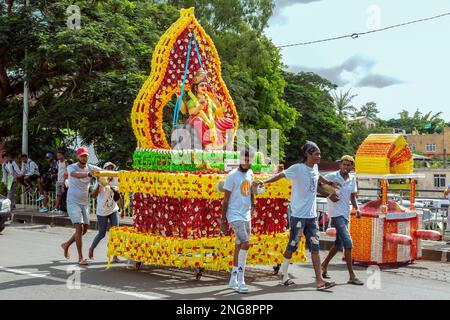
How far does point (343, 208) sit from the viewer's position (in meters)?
9.05

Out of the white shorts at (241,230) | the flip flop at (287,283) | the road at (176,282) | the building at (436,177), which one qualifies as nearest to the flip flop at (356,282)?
the road at (176,282)

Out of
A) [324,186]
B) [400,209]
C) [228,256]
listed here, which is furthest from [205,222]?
[400,209]

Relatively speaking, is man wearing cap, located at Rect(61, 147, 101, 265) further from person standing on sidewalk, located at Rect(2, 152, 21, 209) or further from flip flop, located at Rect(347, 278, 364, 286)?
person standing on sidewalk, located at Rect(2, 152, 21, 209)

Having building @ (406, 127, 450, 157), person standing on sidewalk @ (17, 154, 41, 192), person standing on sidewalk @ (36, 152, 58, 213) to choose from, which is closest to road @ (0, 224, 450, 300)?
person standing on sidewalk @ (36, 152, 58, 213)

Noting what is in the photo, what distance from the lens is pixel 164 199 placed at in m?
9.34

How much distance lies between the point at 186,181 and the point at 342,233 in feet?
7.25

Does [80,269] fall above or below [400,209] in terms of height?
below

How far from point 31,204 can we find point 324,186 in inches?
569

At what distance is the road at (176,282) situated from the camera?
7.90m

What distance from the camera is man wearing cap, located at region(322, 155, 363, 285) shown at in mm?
8812

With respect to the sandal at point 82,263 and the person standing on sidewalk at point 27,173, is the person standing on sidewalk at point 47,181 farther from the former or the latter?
the sandal at point 82,263

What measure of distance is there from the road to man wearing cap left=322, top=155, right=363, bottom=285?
366mm
